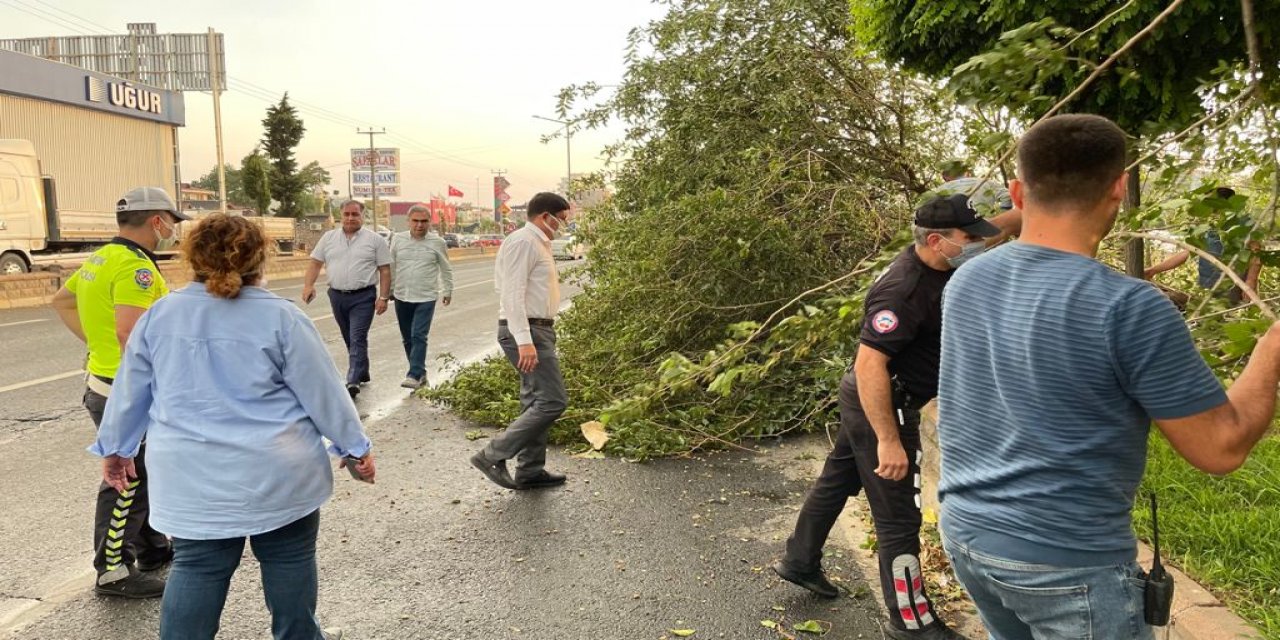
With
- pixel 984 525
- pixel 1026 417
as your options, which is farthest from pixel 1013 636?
pixel 1026 417

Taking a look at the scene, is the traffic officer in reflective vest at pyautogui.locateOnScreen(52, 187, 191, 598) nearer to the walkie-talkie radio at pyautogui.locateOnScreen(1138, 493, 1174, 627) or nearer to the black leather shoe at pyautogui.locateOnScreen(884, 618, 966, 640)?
the black leather shoe at pyautogui.locateOnScreen(884, 618, 966, 640)

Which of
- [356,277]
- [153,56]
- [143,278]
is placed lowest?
[356,277]

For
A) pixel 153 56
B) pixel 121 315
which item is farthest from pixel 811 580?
pixel 153 56

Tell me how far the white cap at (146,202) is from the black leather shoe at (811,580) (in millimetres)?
2918

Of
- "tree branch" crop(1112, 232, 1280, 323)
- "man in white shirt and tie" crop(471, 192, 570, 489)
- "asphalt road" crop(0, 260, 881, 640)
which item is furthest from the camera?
"man in white shirt and tie" crop(471, 192, 570, 489)

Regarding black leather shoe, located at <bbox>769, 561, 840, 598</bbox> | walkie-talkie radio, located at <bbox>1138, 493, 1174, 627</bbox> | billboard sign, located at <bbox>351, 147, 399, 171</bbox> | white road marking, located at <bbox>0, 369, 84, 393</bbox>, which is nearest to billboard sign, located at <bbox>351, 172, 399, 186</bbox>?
billboard sign, located at <bbox>351, 147, 399, 171</bbox>

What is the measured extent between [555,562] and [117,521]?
1.91 meters

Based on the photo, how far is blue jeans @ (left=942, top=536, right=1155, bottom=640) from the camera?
1749mm

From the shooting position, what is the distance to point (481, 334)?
12.7m

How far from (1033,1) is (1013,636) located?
124 inches

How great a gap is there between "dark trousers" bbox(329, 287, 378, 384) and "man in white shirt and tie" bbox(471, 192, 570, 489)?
3339 millimetres

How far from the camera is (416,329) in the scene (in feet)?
28.5

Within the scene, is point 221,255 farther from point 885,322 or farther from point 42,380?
point 42,380

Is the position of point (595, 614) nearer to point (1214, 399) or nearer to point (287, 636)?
point (287, 636)
